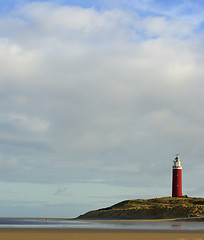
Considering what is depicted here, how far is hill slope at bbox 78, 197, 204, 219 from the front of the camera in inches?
2940

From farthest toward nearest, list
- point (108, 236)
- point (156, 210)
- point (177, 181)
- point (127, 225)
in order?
point (177, 181) < point (156, 210) < point (127, 225) < point (108, 236)

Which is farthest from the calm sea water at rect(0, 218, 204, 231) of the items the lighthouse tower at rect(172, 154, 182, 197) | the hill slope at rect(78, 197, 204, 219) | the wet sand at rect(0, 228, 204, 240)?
the lighthouse tower at rect(172, 154, 182, 197)

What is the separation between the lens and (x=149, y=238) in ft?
97.2

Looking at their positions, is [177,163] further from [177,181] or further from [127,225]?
[127,225]

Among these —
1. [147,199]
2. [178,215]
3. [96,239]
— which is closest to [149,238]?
[96,239]

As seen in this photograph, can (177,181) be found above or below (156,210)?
above

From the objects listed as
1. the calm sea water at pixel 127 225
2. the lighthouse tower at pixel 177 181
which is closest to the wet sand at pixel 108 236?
the calm sea water at pixel 127 225

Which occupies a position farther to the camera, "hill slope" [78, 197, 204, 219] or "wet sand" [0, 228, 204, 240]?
"hill slope" [78, 197, 204, 219]

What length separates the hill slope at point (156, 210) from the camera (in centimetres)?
7469

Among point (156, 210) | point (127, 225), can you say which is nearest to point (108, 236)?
point (127, 225)

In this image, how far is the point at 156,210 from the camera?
78625mm

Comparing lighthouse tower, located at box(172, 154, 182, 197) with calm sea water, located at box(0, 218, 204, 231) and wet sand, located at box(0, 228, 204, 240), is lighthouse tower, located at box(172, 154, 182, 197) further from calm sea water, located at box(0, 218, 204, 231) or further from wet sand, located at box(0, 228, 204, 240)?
wet sand, located at box(0, 228, 204, 240)

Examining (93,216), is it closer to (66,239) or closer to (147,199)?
(147,199)

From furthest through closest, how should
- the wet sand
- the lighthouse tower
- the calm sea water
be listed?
the lighthouse tower → the calm sea water → the wet sand
